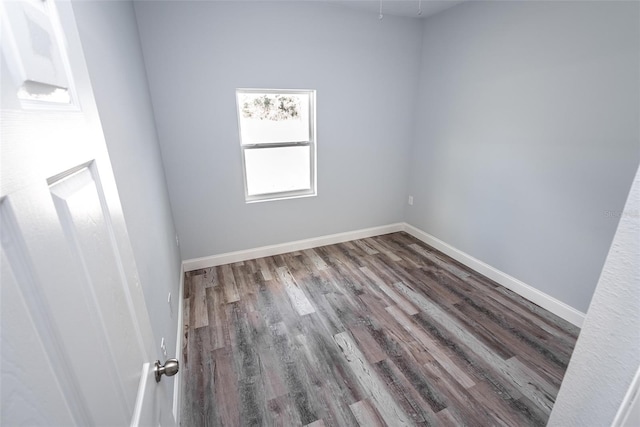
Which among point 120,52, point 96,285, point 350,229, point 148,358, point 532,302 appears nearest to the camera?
point 96,285

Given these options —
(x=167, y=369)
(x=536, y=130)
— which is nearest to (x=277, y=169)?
(x=536, y=130)

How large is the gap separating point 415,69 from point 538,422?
133 inches

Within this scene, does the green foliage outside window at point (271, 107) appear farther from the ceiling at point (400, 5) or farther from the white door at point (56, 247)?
the white door at point (56, 247)

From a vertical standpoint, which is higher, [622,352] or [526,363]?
[622,352]

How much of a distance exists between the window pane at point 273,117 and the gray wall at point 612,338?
9.01ft

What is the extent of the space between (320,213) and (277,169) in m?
0.75

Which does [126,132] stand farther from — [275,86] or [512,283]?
[512,283]

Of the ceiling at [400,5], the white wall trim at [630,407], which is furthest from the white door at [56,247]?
the ceiling at [400,5]

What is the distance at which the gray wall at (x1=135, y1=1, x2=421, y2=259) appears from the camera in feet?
8.00

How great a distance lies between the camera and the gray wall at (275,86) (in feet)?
8.00

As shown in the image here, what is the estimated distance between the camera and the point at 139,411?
23.3 inches

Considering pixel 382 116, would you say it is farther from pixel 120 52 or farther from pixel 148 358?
pixel 148 358

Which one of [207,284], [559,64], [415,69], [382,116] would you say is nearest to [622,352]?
[559,64]

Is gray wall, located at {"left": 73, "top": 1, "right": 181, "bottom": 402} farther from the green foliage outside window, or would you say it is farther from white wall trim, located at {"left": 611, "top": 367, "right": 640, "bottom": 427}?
white wall trim, located at {"left": 611, "top": 367, "right": 640, "bottom": 427}
